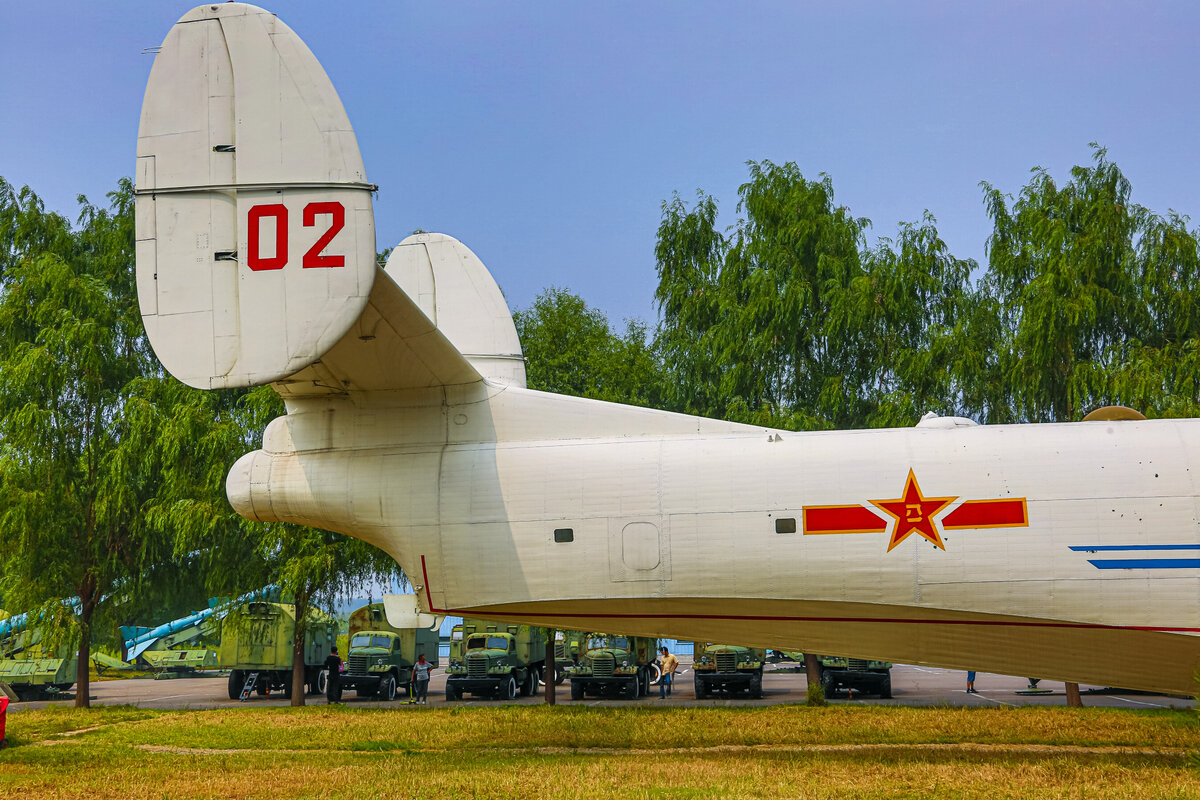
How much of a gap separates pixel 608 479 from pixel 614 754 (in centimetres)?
343

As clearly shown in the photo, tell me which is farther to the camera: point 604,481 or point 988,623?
point 604,481

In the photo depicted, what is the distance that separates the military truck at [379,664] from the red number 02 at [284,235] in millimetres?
15929

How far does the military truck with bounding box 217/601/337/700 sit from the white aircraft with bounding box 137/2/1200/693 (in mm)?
13013

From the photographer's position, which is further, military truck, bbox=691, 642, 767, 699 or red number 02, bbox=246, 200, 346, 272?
military truck, bbox=691, 642, 767, 699

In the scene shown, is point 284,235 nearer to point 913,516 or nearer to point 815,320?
point 913,516

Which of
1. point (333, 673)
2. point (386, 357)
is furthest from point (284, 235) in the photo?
point (333, 673)

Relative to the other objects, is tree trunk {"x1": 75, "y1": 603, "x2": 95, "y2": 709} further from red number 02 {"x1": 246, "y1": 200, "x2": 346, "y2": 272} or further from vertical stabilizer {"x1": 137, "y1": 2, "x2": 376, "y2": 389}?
red number 02 {"x1": 246, "y1": 200, "x2": 346, "y2": 272}

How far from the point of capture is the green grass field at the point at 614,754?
8.44 meters

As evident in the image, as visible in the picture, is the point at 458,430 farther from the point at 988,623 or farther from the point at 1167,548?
the point at 1167,548

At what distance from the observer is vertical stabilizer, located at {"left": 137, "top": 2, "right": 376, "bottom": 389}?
845 centimetres

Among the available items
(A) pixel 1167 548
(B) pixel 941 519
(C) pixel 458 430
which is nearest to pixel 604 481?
(C) pixel 458 430

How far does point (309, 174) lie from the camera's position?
8727 mm

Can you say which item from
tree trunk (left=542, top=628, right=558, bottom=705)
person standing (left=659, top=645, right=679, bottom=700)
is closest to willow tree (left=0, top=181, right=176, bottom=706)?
tree trunk (left=542, top=628, right=558, bottom=705)

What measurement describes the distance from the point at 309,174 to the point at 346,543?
1197 cm
